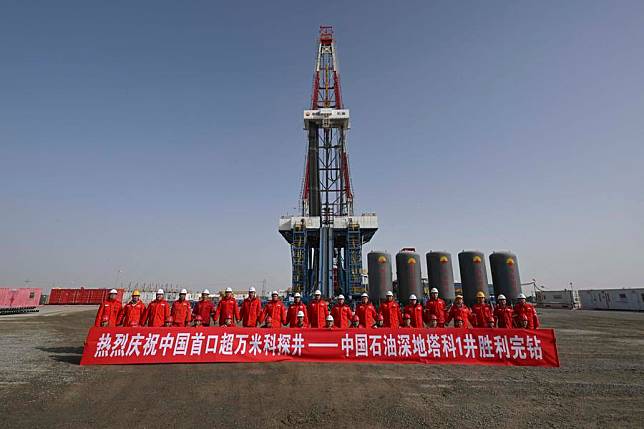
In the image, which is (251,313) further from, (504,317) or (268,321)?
(504,317)

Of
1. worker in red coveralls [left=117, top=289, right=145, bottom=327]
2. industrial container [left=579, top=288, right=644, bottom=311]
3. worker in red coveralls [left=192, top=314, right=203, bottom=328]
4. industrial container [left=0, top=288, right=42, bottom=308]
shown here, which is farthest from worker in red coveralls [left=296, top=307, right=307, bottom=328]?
industrial container [left=579, top=288, right=644, bottom=311]

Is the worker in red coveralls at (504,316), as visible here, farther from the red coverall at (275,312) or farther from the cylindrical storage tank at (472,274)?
the cylindrical storage tank at (472,274)

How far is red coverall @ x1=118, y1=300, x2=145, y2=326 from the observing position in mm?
9102

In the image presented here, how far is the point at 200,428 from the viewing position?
4.51 metres

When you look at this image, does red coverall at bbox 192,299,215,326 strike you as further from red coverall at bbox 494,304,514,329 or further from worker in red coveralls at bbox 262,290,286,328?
red coverall at bbox 494,304,514,329

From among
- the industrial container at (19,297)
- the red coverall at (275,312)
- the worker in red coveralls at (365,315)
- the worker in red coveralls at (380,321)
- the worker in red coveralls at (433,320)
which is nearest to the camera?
the red coverall at (275,312)

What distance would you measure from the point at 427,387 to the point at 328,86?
3657 centimetres

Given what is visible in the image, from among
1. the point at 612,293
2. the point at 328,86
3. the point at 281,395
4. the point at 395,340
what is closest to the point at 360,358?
the point at 395,340

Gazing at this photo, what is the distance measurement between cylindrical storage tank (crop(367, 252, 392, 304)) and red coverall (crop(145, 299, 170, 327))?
17505 mm

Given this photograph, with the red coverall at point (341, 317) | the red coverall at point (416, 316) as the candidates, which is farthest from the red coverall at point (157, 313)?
the red coverall at point (416, 316)

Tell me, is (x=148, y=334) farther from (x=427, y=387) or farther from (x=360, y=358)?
(x=427, y=387)

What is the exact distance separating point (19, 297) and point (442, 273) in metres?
35.2

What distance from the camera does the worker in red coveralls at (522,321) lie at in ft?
30.9

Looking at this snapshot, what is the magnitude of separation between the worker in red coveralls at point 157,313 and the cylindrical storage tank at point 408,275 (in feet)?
59.3
